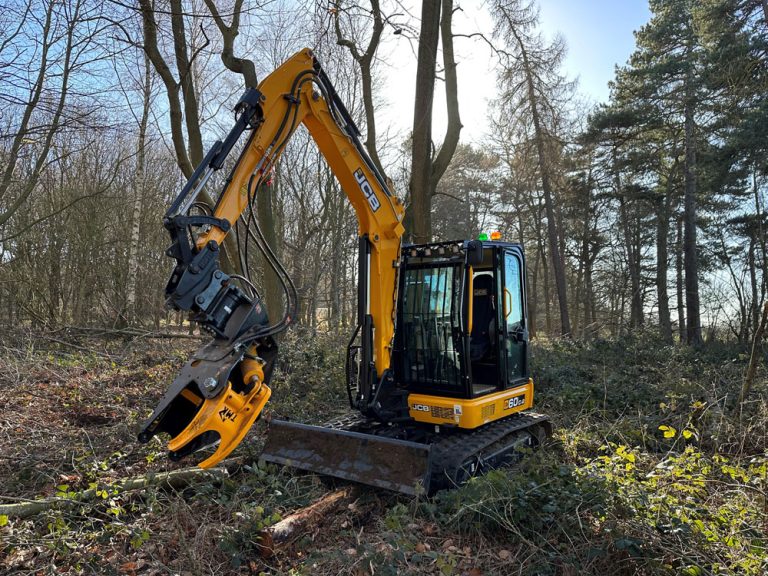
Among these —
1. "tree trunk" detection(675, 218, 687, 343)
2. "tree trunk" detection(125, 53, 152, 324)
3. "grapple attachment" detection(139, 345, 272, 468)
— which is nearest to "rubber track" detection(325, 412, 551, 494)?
"grapple attachment" detection(139, 345, 272, 468)

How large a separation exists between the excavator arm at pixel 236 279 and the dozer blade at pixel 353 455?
52 centimetres

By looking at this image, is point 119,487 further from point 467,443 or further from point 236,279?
point 467,443

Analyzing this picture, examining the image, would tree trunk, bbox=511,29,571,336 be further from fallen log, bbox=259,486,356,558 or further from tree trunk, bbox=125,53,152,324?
fallen log, bbox=259,486,356,558

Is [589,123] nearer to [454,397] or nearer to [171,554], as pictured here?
[454,397]

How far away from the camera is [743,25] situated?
37.0ft

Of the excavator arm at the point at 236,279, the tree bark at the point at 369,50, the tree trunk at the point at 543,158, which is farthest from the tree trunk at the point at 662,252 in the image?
the excavator arm at the point at 236,279

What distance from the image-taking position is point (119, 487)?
13.8 ft

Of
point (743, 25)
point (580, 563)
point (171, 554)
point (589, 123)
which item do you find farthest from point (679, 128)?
point (171, 554)

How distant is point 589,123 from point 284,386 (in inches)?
613

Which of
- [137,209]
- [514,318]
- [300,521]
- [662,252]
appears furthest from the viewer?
[662,252]

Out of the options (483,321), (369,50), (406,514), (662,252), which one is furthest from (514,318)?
(662,252)

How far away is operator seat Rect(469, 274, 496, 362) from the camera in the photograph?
5.90 meters

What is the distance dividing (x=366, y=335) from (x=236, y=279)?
160 cm

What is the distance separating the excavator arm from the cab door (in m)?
1.28
